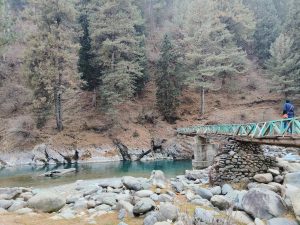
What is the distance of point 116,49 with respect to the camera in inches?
1425

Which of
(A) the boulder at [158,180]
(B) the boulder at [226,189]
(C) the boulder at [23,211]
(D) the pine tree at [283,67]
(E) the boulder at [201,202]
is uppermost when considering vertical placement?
(D) the pine tree at [283,67]

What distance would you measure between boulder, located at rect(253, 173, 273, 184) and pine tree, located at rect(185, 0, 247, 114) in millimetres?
24463

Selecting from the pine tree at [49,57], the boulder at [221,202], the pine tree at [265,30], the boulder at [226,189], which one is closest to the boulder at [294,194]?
the boulder at [221,202]

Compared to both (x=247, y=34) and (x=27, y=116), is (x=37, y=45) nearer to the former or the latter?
(x=27, y=116)

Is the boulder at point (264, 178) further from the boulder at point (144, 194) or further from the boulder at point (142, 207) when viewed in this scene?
the boulder at point (142, 207)

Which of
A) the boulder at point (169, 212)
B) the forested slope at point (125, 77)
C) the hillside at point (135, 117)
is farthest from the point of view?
the forested slope at point (125, 77)

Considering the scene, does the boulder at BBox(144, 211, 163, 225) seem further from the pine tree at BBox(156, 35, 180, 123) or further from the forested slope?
the pine tree at BBox(156, 35, 180, 123)

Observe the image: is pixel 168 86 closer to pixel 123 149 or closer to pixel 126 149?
pixel 126 149

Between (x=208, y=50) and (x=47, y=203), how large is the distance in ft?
107

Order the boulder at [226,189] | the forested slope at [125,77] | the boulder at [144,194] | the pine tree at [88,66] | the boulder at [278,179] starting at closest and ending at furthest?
the boulder at [144,194], the boulder at [226,189], the boulder at [278,179], the forested slope at [125,77], the pine tree at [88,66]

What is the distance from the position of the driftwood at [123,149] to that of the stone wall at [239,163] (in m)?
19.3

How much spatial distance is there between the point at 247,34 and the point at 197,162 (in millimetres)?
26144

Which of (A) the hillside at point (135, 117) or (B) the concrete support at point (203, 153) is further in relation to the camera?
(A) the hillside at point (135, 117)

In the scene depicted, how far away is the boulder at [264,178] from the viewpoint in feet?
37.4
